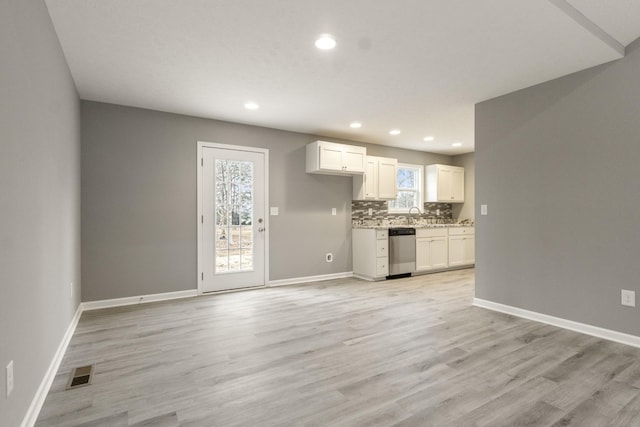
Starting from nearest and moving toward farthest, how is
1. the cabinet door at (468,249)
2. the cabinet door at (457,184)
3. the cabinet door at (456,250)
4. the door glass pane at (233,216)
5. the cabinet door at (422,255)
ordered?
the door glass pane at (233,216)
the cabinet door at (422,255)
the cabinet door at (456,250)
the cabinet door at (468,249)
the cabinet door at (457,184)

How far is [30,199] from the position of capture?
1872mm

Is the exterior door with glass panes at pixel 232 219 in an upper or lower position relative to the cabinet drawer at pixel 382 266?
upper

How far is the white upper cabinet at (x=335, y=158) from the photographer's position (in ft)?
17.5

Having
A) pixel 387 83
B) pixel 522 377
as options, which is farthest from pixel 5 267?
pixel 387 83

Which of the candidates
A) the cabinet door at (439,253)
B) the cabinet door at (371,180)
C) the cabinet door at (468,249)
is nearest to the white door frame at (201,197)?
the cabinet door at (371,180)

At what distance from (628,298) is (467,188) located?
473 centimetres

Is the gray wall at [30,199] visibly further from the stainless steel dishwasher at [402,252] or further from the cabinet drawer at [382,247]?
the stainless steel dishwasher at [402,252]

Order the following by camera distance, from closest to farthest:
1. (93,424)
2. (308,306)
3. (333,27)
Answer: (93,424), (333,27), (308,306)

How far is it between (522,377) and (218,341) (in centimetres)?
233

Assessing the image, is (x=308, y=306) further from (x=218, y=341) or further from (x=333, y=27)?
(x=333, y=27)

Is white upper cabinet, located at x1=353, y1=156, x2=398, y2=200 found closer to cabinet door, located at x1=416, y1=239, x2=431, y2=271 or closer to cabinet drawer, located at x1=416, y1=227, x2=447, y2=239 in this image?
cabinet drawer, located at x1=416, y1=227, x2=447, y2=239

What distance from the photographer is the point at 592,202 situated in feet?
10.2

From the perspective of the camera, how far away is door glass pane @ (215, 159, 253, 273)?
484 cm

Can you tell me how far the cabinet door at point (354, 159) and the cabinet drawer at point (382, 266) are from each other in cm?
153
